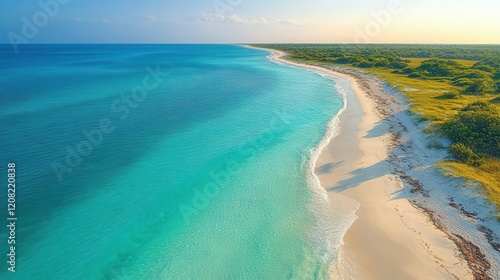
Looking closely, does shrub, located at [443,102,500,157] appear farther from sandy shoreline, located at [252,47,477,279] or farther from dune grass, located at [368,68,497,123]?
sandy shoreline, located at [252,47,477,279]

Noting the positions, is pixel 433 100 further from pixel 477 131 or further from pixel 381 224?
pixel 381 224

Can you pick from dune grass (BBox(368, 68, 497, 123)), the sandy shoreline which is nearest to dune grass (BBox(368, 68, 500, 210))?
dune grass (BBox(368, 68, 497, 123))

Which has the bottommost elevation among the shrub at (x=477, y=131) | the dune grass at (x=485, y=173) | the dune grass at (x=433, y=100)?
the dune grass at (x=433, y=100)

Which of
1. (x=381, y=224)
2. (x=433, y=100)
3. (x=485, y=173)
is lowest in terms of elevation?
(x=433, y=100)

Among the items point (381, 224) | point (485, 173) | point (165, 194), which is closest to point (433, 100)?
point (485, 173)

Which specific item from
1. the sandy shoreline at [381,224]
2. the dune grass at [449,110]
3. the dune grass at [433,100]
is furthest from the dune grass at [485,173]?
the dune grass at [433,100]

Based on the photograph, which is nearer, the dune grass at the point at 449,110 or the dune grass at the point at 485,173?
the dune grass at the point at 485,173

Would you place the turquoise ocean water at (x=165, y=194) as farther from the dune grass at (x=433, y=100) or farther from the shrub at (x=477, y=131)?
the shrub at (x=477, y=131)

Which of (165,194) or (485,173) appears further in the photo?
(485,173)
